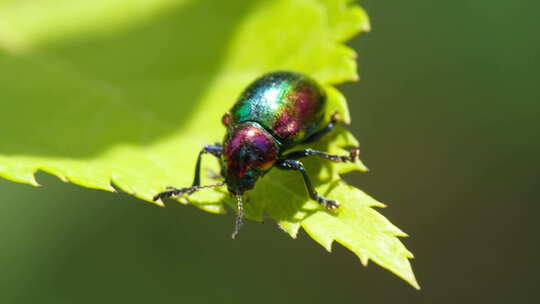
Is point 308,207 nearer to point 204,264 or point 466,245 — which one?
point 204,264

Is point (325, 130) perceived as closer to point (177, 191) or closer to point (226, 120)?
point (226, 120)

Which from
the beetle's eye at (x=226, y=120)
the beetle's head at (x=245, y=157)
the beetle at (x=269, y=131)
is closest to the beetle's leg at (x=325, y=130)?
the beetle at (x=269, y=131)

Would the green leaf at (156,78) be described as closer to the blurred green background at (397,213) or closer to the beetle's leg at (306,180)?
the beetle's leg at (306,180)

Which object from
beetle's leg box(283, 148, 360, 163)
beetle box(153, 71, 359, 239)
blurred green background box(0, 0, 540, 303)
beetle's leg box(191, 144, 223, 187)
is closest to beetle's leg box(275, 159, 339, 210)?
beetle box(153, 71, 359, 239)

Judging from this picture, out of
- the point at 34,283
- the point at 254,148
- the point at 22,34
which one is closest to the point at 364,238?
the point at 254,148

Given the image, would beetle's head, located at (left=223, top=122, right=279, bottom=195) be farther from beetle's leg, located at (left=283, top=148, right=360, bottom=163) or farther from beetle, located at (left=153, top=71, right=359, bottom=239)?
beetle's leg, located at (left=283, top=148, right=360, bottom=163)

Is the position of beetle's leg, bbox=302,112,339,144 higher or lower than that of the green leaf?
lower
